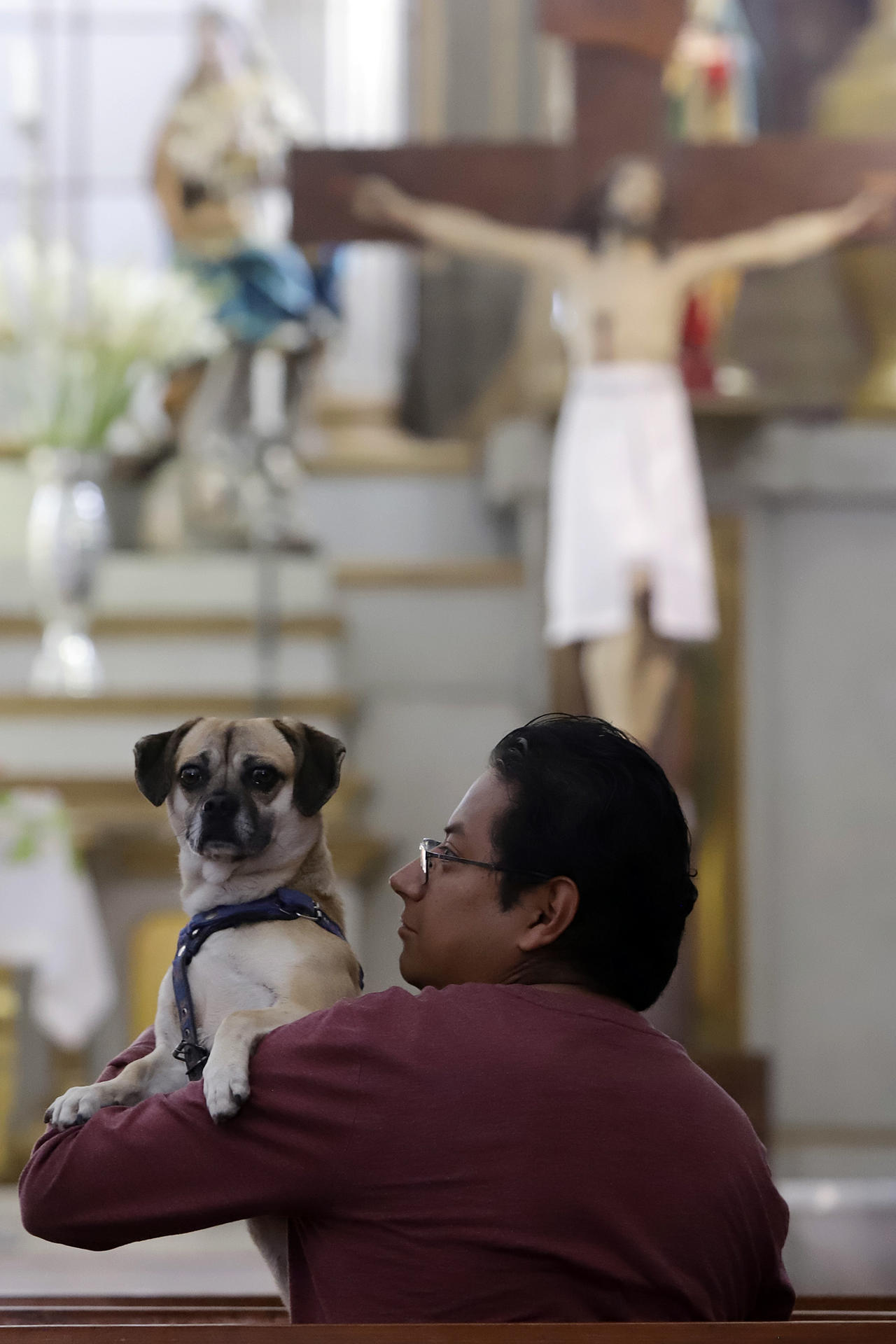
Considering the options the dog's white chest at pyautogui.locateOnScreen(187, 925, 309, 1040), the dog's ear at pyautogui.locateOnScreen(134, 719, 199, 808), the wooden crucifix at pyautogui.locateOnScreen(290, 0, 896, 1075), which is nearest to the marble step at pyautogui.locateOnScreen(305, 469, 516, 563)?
the wooden crucifix at pyautogui.locateOnScreen(290, 0, 896, 1075)

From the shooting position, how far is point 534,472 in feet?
19.4

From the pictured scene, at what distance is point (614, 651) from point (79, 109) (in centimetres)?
465

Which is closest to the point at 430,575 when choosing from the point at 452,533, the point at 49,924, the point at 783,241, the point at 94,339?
the point at 452,533

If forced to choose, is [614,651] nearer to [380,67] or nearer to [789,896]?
[789,896]

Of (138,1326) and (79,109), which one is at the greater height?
(79,109)

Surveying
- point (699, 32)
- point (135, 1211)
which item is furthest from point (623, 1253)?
point (699, 32)

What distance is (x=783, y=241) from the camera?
5.52 metres

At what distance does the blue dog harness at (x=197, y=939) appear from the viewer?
124 centimetres

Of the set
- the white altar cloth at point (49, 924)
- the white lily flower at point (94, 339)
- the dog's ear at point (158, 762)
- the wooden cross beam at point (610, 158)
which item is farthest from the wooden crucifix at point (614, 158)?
the dog's ear at point (158, 762)

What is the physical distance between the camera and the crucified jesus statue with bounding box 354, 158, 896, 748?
5.33 metres

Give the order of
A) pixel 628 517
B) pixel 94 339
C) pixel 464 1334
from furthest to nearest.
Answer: pixel 94 339, pixel 628 517, pixel 464 1334

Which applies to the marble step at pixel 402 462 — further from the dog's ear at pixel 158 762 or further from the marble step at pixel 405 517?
the dog's ear at pixel 158 762

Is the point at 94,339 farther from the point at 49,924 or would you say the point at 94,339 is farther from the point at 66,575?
the point at 49,924

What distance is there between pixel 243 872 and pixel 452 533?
5.63 m
